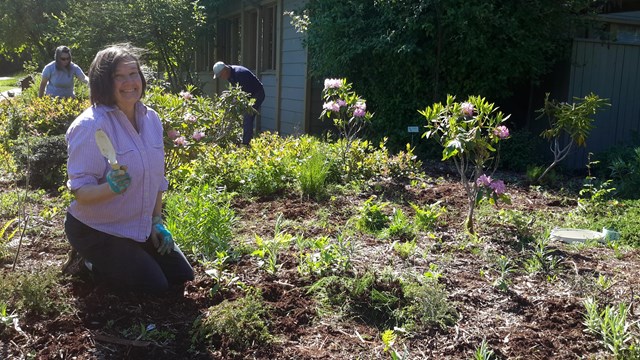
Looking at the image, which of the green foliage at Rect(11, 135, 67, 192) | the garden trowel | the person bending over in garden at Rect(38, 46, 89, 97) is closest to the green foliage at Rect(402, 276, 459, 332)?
the garden trowel

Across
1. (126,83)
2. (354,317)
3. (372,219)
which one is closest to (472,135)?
(372,219)

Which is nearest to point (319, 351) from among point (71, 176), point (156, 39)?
point (71, 176)

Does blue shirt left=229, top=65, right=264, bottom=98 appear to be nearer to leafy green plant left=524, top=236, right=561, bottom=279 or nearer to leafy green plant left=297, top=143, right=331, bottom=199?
leafy green plant left=297, top=143, right=331, bottom=199

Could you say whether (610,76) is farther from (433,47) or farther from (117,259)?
(117,259)

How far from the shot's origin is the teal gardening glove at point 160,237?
350 centimetres

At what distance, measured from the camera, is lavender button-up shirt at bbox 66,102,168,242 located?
3.16 metres

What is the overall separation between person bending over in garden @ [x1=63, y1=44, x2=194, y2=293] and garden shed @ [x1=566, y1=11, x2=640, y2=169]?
6.87m

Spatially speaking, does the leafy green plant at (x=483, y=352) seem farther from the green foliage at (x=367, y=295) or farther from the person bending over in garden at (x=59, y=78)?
the person bending over in garden at (x=59, y=78)

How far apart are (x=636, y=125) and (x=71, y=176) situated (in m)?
8.31

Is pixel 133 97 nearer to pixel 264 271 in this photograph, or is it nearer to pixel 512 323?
pixel 264 271

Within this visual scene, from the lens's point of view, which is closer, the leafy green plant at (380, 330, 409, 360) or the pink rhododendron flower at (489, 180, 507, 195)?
the leafy green plant at (380, 330, 409, 360)

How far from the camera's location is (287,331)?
3094mm

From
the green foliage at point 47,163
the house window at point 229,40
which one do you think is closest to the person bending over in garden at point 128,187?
the green foliage at point 47,163

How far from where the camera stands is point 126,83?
334cm
